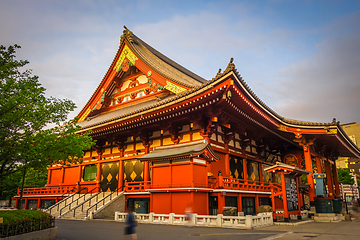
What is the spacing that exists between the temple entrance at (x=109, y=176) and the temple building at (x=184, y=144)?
0.29ft

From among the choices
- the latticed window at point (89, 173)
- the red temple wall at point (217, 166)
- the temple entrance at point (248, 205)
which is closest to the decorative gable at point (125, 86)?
the latticed window at point (89, 173)

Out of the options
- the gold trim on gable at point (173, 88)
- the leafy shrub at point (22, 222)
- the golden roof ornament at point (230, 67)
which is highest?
the gold trim on gable at point (173, 88)

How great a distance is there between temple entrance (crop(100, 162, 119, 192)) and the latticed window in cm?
144

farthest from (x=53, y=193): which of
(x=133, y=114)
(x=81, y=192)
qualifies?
(x=133, y=114)

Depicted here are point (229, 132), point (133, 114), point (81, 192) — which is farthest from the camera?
point (81, 192)

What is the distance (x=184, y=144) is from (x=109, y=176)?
27.8 ft

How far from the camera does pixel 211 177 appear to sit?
16.7 metres

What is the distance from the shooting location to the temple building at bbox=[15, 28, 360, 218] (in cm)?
1526

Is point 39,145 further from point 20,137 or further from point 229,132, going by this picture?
point 229,132

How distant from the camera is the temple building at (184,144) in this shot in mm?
15258

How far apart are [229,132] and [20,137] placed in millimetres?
13946

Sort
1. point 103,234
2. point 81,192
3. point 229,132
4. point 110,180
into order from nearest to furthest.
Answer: point 103,234
point 229,132
point 110,180
point 81,192

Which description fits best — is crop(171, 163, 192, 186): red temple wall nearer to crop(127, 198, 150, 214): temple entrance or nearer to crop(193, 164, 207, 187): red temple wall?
crop(193, 164, 207, 187): red temple wall

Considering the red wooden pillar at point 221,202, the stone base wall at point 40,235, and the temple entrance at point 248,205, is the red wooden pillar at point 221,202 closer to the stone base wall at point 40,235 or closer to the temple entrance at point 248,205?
the temple entrance at point 248,205
